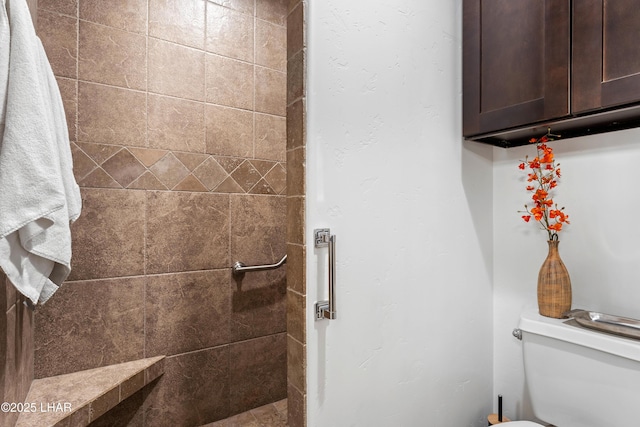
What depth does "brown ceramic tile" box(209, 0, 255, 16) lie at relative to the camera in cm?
179

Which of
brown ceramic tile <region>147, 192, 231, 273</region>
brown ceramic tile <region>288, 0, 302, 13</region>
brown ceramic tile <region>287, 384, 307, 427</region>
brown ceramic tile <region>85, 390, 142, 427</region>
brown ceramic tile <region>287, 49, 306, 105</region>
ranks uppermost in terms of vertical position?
brown ceramic tile <region>288, 0, 302, 13</region>

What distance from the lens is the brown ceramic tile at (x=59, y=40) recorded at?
140 cm

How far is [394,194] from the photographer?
1186 mm

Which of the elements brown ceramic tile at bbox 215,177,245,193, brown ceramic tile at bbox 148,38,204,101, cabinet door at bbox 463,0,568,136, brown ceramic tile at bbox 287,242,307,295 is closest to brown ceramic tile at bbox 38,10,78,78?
brown ceramic tile at bbox 148,38,204,101

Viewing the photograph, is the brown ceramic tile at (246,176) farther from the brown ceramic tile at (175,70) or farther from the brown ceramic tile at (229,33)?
the brown ceramic tile at (229,33)

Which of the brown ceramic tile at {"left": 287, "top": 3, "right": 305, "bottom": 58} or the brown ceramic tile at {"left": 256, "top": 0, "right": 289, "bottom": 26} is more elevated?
the brown ceramic tile at {"left": 256, "top": 0, "right": 289, "bottom": 26}

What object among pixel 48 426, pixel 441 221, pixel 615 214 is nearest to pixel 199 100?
pixel 441 221

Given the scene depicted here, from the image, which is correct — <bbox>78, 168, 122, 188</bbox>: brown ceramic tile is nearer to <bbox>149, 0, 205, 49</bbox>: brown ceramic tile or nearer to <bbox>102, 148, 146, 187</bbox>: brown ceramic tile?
<bbox>102, 148, 146, 187</bbox>: brown ceramic tile

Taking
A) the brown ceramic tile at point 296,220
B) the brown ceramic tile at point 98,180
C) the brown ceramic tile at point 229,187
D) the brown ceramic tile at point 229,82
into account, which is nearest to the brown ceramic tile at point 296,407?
the brown ceramic tile at point 296,220

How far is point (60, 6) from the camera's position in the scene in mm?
1421

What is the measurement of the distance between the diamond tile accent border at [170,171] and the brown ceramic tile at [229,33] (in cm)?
58

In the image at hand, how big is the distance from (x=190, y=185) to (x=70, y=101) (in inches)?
23.7

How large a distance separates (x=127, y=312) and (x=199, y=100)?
1.11 meters

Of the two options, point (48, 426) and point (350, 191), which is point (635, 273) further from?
point (48, 426)
